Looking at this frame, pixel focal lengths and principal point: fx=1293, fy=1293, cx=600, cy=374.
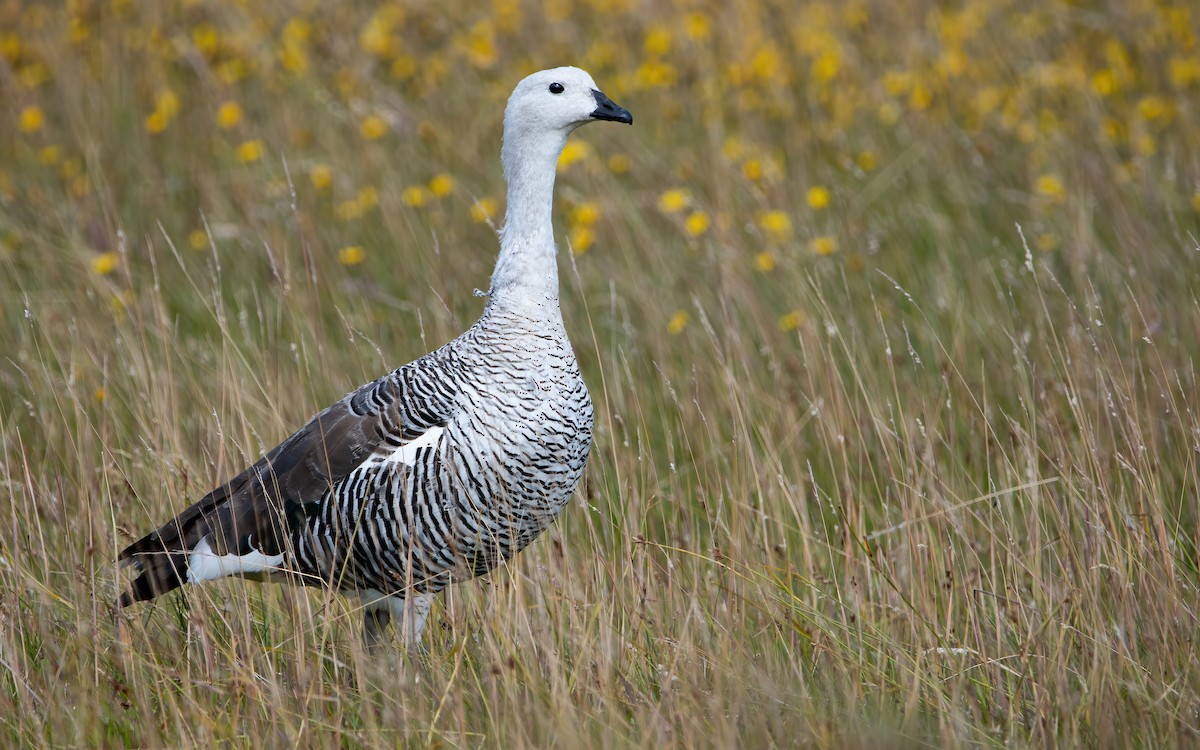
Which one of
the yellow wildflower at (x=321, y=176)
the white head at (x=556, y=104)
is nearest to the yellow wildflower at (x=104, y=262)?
the yellow wildflower at (x=321, y=176)

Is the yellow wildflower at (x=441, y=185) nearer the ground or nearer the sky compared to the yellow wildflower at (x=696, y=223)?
nearer the sky

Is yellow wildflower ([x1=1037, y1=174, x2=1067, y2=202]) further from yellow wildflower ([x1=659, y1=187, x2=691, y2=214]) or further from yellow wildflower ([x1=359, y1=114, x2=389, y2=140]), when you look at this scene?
yellow wildflower ([x1=359, y1=114, x2=389, y2=140])

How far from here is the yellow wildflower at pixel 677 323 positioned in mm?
5344

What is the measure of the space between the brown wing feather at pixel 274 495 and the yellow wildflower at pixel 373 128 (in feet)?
11.0

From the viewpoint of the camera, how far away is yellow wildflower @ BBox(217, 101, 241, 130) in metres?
7.11

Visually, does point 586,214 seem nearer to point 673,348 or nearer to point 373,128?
point 673,348

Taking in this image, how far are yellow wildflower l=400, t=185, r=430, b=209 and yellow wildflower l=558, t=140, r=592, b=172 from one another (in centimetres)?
70

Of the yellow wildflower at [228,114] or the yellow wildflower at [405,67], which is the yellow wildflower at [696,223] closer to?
the yellow wildflower at [405,67]

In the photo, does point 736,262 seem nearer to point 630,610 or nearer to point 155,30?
point 630,610

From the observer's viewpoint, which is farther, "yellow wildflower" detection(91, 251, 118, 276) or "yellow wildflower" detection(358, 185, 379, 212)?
"yellow wildflower" detection(358, 185, 379, 212)

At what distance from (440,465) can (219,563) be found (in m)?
0.72

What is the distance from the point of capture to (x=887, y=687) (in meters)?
3.26

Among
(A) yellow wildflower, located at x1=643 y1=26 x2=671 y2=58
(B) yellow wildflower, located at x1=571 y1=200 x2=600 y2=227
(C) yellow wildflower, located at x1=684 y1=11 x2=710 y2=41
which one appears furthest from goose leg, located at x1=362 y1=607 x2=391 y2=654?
(C) yellow wildflower, located at x1=684 y1=11 x2=710 y2=41

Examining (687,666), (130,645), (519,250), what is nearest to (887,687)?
(687,666)
